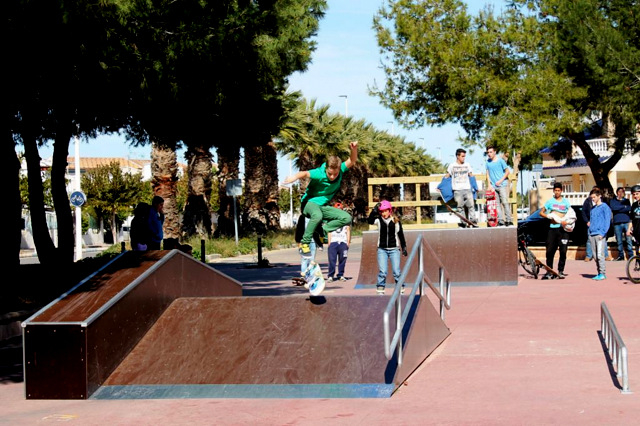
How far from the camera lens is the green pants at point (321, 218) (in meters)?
11.2

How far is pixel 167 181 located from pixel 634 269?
2041cm

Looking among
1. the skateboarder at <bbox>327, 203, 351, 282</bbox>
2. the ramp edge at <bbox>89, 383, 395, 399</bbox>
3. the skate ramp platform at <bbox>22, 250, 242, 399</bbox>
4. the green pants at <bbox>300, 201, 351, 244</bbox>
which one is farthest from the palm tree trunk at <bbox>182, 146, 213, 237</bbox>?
the ramp edge at <bbox>89, 383, 395, 399</bbox>

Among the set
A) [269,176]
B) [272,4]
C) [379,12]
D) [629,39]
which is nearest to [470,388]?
[272,4]

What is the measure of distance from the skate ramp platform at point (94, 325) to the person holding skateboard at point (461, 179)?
8863mm

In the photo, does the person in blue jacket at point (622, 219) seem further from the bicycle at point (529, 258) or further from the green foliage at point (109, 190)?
the green foliage at point (109, 190)

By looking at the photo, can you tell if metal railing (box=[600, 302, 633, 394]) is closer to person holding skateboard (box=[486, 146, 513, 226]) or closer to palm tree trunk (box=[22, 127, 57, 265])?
person holding skateboard (box=[486, 146, 513, 226])

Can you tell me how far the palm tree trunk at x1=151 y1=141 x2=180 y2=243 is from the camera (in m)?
33.8

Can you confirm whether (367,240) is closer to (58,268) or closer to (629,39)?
(58,268)

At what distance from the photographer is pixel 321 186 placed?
1134cm

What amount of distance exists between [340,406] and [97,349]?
2.50 metres

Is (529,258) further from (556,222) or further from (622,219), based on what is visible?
(622,219)

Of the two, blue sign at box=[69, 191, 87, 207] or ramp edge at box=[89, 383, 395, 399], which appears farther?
blue sign at box=[69, 191, 87, 207]

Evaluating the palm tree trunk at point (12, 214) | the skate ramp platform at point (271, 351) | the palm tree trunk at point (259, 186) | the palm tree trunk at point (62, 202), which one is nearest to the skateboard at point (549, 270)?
the skate ramp platform at point (271, 351)

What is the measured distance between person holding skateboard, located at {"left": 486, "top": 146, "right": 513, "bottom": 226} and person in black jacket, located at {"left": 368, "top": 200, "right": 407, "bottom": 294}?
13.4 feet
